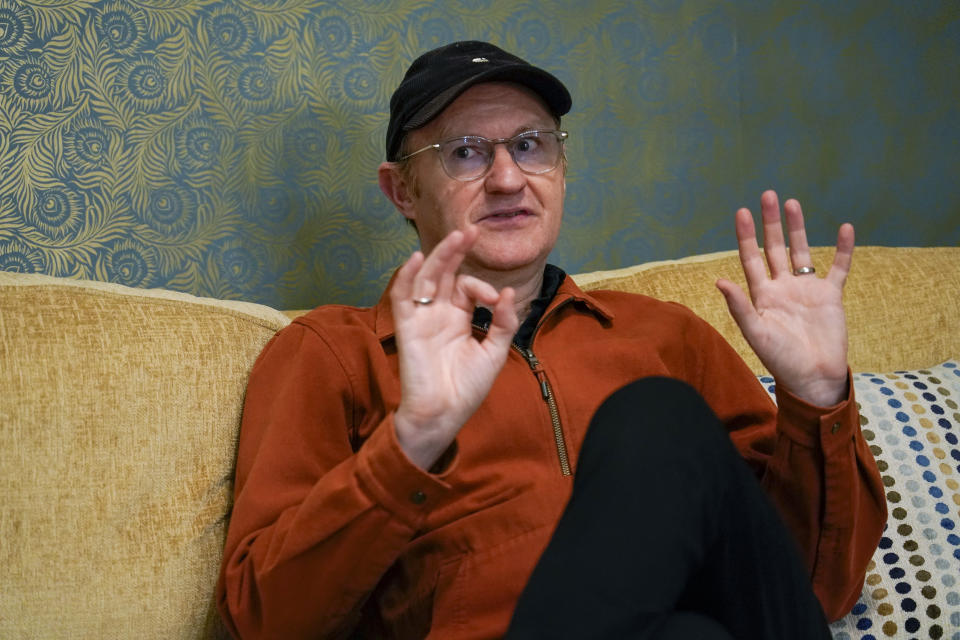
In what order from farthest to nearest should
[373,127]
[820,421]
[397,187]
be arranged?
[373,127], [397,187], [820,421]

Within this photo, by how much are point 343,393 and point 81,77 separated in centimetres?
71

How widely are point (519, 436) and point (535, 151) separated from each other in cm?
45

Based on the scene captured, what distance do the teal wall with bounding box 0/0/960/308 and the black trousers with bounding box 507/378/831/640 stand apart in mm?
882

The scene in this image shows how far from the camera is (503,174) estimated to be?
1340 millimetres

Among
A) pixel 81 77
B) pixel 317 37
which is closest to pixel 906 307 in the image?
pixel 317 37

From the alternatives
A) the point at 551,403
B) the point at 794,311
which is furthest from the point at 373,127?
the point at 794,311

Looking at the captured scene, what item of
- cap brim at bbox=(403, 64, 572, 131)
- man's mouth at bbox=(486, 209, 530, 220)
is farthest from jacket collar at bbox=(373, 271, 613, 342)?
cap brim at bbox=(403, 64, 572, 131)

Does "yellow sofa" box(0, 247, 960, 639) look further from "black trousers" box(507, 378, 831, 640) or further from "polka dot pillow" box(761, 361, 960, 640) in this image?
"black trousers" box(507, 378, 831, 640)

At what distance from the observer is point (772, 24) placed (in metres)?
2.07

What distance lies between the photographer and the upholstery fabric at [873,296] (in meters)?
1.67

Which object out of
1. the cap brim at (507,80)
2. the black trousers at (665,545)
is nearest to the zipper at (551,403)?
the black trousers at (665,545)

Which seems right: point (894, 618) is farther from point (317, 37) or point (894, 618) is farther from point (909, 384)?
point (317, 37)

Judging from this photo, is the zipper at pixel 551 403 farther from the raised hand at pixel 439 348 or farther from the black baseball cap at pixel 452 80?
the black baseball cap at pixel 452 80

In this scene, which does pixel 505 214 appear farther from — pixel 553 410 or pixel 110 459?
pixel 110 459
